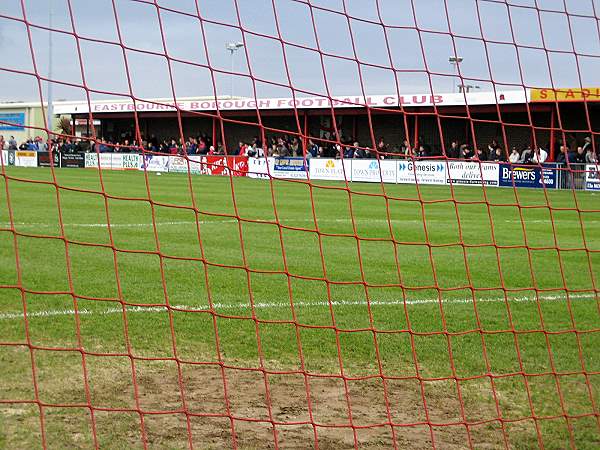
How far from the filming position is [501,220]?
17000 mm

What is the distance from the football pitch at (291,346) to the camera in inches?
194

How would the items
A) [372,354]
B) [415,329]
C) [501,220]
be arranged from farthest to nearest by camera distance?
[501,220] → [415,329] → [372,354]

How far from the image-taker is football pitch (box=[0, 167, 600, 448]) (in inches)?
194

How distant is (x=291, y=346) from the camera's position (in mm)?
6711

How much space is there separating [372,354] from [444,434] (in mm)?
1648

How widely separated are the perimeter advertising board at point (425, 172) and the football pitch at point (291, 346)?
1748 cm

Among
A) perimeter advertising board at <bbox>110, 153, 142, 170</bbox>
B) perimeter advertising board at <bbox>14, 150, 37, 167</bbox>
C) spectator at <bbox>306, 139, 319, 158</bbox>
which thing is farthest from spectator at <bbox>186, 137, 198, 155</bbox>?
perimeter advertising board at <bbox>14, 150, 37, 167</bbox>

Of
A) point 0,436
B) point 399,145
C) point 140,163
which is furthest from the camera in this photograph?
point 399,145

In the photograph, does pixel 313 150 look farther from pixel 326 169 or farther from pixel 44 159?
pixel 44 159

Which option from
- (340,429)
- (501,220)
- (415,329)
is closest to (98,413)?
(340,429)

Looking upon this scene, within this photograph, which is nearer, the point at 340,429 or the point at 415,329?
the point at 340,429

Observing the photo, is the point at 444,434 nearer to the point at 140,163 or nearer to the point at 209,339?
the point at 209,339

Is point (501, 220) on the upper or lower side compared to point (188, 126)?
lower

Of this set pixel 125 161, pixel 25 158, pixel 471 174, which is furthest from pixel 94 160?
pixel 471 174
